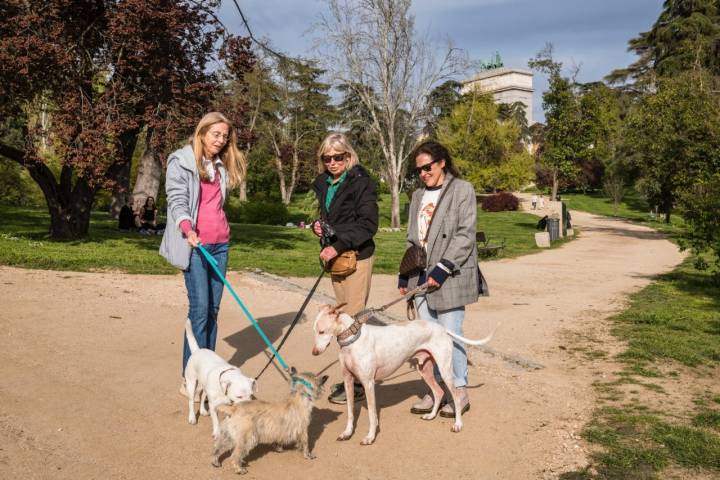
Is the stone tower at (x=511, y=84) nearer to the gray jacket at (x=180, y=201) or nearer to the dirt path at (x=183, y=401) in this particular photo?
the dirt path at (x=183, y=401)

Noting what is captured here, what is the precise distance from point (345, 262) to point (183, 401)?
1.83 metres

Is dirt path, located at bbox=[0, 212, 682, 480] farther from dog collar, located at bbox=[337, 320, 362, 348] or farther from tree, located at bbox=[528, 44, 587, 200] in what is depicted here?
tree, located at bbox=[528, 44, 587, 200]

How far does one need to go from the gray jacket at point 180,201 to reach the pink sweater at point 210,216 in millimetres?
95

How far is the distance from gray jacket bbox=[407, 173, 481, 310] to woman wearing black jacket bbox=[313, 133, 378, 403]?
1.85ft

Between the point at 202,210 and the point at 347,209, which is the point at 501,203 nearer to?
the point at 347,209

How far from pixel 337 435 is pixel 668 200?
38.4 metres

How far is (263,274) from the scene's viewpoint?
12.3 m

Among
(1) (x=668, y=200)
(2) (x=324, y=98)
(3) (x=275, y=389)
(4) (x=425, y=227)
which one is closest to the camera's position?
(4) (x=425, y=227)

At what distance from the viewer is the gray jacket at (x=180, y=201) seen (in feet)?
15.0

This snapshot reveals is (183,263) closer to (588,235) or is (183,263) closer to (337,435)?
(337,435)

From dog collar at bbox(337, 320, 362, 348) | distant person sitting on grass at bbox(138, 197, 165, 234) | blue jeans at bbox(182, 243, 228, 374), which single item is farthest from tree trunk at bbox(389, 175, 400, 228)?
dog collar at bbox(337, 320, 362, 348)

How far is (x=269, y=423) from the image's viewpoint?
3764 mm

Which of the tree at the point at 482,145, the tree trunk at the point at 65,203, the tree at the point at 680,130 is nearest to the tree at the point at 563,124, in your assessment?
the tree at the point at 680,130

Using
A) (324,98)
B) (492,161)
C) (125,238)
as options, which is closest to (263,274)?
(125,238)
